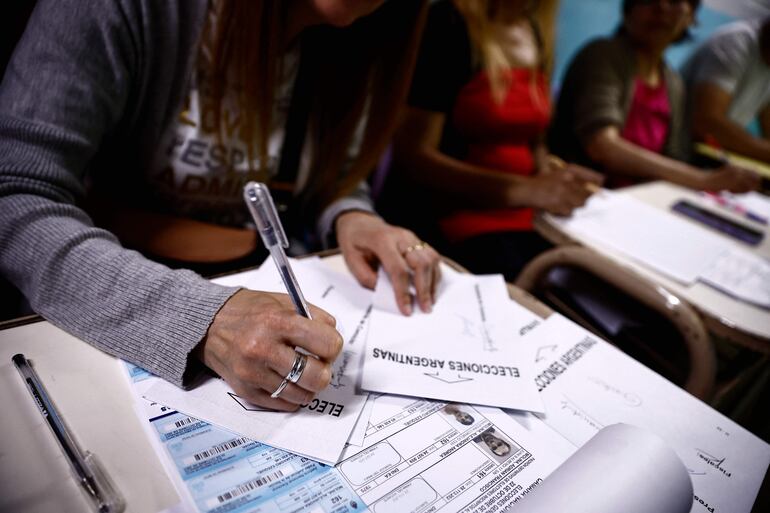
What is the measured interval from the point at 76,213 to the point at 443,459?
1.67 feet

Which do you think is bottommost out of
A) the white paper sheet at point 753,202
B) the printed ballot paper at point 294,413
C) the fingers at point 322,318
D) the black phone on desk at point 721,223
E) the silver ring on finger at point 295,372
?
the white paper sheet at point 753,202

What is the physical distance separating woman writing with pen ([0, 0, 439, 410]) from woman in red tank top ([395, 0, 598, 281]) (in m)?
0.40

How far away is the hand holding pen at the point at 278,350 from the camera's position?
0.38m

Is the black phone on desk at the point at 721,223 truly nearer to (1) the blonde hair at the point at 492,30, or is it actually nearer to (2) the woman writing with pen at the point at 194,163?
(1) the blonde hair at the point at 492,30

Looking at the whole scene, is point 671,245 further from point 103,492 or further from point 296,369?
point 103,492

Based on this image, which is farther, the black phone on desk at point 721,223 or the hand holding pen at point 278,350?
the black phone on desk at point 721,223

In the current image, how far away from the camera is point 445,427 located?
419 millimetres

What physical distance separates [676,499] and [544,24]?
1.53 metres

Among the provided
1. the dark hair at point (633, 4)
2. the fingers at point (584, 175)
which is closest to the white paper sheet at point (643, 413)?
the fingers at point (584, 175)

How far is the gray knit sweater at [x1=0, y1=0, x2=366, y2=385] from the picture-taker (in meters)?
0.43

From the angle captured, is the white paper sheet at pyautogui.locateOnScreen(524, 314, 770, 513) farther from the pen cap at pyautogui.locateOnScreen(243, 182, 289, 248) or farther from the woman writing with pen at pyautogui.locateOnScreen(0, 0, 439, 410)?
the pen cap at pyautogui.locateOnScreen(243, 182, 289, 248)

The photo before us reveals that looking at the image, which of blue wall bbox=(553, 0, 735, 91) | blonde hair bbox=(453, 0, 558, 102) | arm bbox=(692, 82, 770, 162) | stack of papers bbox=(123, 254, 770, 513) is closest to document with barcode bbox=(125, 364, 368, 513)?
stack of papers bbox=(123, 254, 770, 513)

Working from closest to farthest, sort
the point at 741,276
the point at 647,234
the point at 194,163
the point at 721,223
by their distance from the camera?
the point at 194,163
the point at 741,276
the point at 647,234
the point at 721,223

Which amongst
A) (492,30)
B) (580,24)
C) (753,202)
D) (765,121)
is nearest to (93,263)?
(492,30)
